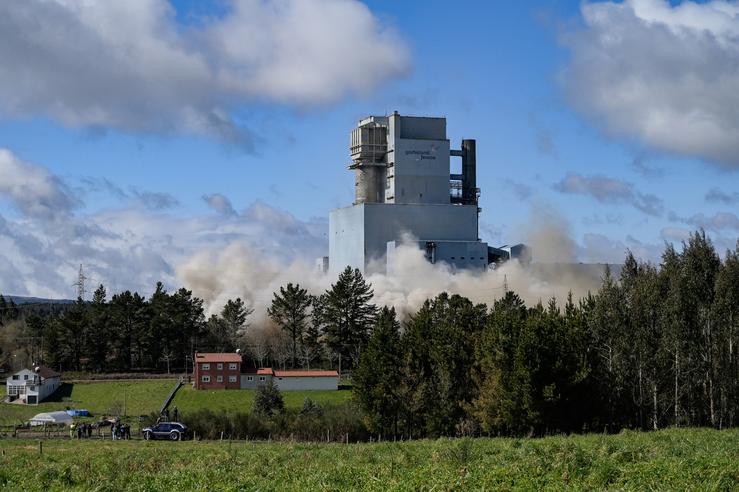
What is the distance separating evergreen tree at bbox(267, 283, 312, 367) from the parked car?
1695 inches

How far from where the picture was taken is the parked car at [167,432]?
51875mm

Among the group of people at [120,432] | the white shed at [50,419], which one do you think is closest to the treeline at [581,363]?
the group of people at [120,432]

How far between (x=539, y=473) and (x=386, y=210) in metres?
73.7

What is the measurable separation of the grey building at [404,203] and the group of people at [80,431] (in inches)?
1882

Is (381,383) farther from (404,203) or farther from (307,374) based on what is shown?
(404,203)

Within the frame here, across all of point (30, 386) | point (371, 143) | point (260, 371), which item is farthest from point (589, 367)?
point (371, 143)

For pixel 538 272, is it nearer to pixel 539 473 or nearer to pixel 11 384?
pixel 11 384

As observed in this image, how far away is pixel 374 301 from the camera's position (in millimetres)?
96250

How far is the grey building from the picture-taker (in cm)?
9825

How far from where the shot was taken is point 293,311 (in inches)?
3799

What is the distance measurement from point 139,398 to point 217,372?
8502 millimetres

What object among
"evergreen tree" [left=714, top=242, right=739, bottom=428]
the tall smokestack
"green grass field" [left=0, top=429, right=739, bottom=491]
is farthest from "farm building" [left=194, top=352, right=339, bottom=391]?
"green grass field" [left=0, top=429, right=739, bottom=491]

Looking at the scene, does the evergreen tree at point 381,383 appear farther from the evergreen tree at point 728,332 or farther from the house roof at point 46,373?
the house roof at point 46,373

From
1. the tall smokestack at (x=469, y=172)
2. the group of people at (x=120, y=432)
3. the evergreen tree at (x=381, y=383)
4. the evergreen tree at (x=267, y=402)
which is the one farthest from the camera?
the tall smokestack at (x=469, y=172)
